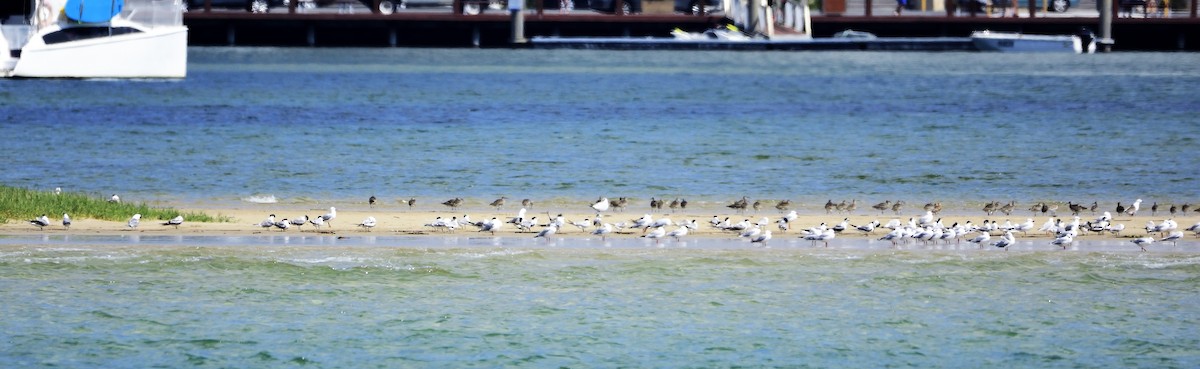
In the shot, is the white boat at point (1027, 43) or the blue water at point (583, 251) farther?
the white boat at point (1027, 43)

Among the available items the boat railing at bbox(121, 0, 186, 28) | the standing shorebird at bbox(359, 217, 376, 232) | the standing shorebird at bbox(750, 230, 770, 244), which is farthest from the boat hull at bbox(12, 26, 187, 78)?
the standing shorebird at bbox(750, 230, 770, 244)

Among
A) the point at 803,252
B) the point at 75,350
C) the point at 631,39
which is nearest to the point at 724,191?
the point at 803,252

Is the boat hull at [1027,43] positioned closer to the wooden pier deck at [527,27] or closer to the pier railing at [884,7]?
the wooden pier deck at [527,27]

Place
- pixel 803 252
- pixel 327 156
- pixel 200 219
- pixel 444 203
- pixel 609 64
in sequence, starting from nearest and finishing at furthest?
pixel 803 252
pixel 200 219
pixel 444 203
pixel 327 156
pixel 609 64

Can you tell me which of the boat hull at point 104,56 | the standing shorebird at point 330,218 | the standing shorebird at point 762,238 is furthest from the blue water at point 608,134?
the standing shorebird at point 762,238

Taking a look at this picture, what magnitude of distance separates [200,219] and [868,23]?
109177mm

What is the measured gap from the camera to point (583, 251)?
79.5ft

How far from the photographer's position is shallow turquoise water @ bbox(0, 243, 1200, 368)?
704 inches

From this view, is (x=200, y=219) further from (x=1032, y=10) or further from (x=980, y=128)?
(x=1032, y=10)

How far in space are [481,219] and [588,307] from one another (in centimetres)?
741

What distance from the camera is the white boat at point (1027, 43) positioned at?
129500 millimetres

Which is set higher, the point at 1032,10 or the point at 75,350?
the point at 1032,10

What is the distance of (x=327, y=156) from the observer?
43312 millimetres

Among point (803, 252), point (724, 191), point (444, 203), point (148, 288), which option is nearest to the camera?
point (148, 288)
